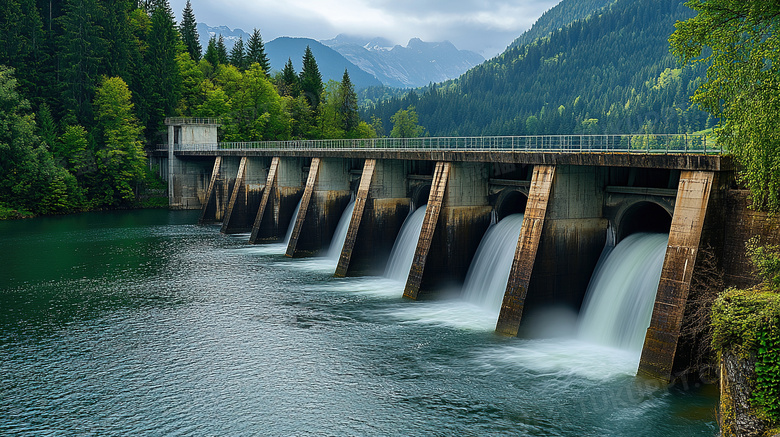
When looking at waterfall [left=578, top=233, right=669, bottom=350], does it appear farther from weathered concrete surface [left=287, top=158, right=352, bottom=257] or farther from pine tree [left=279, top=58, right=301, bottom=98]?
pine tree [left=279, top=58, right=301, bottom=98]

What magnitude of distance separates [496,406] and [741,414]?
724 cm

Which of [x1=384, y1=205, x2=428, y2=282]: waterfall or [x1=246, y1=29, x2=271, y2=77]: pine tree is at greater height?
[x1=246, y1=29, x2=271, y2=77]: pine tree

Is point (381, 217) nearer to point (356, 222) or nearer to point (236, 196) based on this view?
point (356, 222)

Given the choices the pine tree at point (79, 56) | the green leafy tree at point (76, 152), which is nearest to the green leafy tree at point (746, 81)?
the green leafy tree at point (76, 152)

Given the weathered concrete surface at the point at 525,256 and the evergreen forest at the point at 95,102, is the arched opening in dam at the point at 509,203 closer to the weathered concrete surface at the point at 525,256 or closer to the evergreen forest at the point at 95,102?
the weathered concrete surface at the point at 525,256

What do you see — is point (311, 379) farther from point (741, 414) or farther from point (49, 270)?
point (49, 270)

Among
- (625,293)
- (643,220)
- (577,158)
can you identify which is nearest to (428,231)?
(577,158)

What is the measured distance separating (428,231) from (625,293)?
12.0 meters

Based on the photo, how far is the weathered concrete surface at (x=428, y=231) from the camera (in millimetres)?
35594

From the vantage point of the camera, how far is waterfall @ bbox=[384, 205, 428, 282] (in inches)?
1625

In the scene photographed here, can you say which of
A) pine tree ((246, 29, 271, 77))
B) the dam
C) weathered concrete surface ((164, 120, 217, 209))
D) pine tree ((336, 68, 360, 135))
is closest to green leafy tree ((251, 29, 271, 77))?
pine tree ((246, 29, 271, 77))

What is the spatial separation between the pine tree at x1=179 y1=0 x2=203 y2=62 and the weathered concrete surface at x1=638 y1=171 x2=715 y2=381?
113 meters

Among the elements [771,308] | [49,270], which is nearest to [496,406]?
[771,308]

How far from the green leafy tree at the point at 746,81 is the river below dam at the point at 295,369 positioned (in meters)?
7.49
